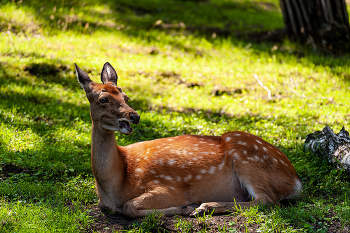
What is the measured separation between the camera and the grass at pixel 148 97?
13.5 feet

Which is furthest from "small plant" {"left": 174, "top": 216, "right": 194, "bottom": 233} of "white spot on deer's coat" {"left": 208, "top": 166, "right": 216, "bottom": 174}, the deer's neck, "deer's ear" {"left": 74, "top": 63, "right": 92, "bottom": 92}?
"deer's ear" {"left": 74, "top": 63, "right": 92, "bottom": 92}

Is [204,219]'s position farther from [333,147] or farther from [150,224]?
[333,147]

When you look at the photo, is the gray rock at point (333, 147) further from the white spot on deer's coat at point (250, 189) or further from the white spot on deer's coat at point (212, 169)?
the white spot on deer's coat at point (212, 169)

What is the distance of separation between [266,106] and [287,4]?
452 centimetres

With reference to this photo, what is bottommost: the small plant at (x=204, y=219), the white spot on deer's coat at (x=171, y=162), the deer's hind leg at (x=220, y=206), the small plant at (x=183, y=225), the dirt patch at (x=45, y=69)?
the deer's hind leg at (x=220, y=206)

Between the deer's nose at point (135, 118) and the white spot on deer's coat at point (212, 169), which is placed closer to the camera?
the deer's nose at point (135, 118)

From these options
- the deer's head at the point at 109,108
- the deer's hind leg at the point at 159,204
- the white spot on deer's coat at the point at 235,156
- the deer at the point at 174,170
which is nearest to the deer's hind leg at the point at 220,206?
the deer at the point at 174,170

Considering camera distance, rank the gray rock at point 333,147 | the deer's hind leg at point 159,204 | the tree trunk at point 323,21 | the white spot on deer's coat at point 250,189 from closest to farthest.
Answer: the deer's hind leg at point 159,204, the white spot on deer's coat at point 250,189, the gray rock at point 333,147, the tree trunk at point 323,21

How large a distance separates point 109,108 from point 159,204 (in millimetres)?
1194

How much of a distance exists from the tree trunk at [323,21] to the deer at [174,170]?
666 cm

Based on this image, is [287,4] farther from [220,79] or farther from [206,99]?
[206,99]

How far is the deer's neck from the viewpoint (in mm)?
4145

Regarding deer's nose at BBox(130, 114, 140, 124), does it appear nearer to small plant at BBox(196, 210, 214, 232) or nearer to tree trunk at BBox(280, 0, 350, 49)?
small plant at BBox(196, 210, 214, 232)

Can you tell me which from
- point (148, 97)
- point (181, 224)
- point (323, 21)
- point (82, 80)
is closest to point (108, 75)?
point (82, 80)
